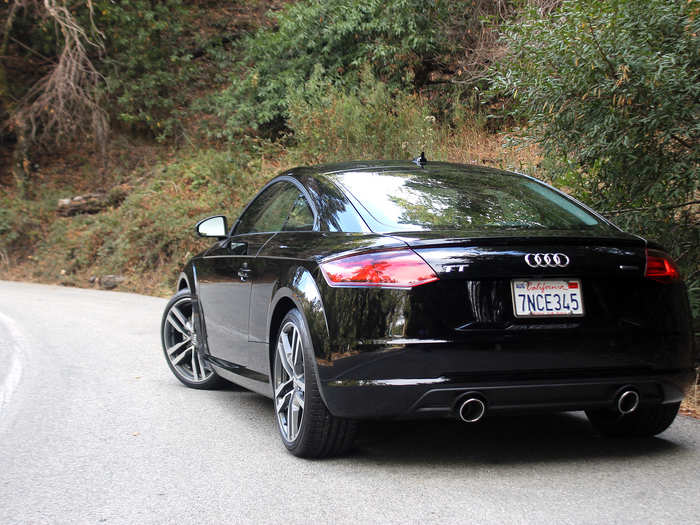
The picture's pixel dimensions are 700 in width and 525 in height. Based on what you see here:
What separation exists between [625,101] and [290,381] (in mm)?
3226

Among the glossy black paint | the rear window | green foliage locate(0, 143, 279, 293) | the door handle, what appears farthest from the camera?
green foliage locate(0, 143, 279, 293)

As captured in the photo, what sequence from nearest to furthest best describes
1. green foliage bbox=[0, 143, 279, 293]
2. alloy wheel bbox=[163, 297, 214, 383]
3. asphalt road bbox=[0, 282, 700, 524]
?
1. asphalt road bbox=[0, 282, 700, 524]
2. alloy wheel bbox=[163, 297, 214, 383]
3. green foliage bbox=[0, 143, 279, 293]

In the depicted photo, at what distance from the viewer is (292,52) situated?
20.5 metres

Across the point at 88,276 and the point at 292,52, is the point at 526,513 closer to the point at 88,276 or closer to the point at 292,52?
the point at 88,276

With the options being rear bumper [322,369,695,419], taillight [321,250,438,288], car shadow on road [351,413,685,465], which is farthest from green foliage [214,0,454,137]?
rear bumper [322,369,695,419]

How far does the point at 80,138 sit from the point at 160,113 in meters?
2.70

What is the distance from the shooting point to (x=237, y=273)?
19.1 ft

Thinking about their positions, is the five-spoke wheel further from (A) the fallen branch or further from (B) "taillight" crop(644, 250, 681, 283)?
(A) the fallen branch

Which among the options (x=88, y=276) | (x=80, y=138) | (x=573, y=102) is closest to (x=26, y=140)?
(x=80, y=138)

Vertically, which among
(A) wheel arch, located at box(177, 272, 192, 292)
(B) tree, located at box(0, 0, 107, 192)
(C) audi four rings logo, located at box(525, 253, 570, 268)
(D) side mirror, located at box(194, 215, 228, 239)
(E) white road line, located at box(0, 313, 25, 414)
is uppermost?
(B) tree, located at box(0, 0, 107, 192)

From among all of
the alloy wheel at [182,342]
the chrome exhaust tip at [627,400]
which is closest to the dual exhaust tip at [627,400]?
the chrome exhaust tip at [627,400]

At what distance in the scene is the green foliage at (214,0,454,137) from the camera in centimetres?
1778

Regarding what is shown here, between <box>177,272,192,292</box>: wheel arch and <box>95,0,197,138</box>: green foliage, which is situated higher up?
<box>95,0,197,138</box>: green foliage

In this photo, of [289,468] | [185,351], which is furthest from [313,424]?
[185,351]
